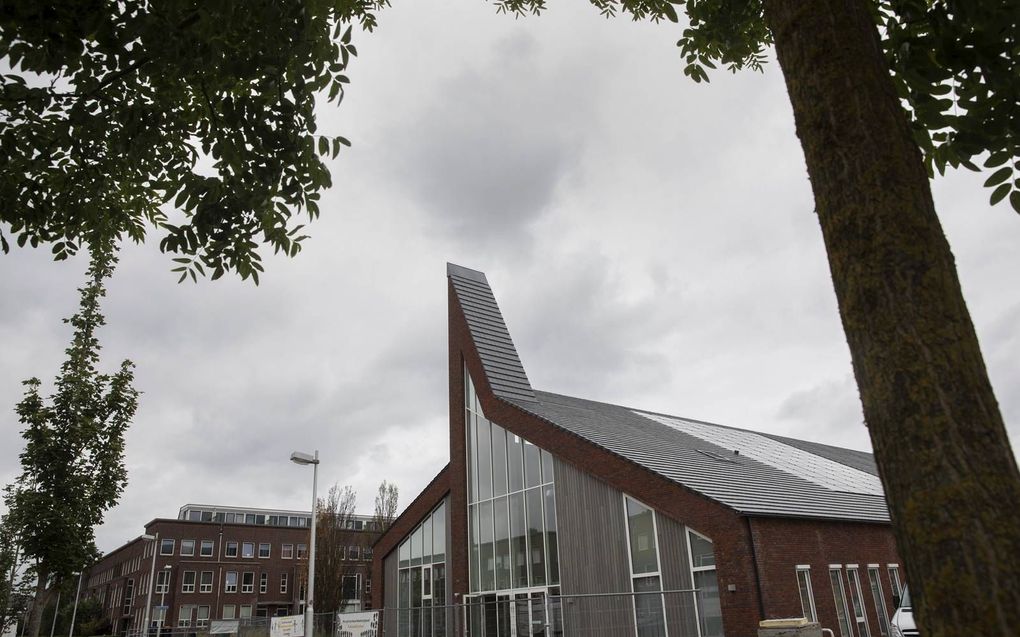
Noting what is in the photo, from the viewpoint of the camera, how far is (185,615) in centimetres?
6031

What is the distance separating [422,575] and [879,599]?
13.8 m

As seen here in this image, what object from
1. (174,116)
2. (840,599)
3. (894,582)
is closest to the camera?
(174,116)

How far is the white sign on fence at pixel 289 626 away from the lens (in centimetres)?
1975

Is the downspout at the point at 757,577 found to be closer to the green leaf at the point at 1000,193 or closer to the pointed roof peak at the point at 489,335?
the pointed roof peak at the point at 489,335

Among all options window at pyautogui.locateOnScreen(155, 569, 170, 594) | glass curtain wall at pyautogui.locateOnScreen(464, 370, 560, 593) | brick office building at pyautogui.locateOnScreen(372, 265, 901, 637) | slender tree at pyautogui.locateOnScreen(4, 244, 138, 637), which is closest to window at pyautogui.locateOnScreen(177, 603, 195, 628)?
window at pyautogui.locateOnScreen(155, 569, 170, 594)

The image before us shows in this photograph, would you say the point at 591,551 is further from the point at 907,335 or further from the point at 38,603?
the point at 907,335

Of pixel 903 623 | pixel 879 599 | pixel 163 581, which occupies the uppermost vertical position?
pixel 163 581

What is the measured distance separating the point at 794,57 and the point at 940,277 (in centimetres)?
109

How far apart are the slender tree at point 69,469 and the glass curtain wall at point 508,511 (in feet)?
33.8

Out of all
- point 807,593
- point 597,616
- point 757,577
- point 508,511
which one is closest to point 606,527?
point 597,616

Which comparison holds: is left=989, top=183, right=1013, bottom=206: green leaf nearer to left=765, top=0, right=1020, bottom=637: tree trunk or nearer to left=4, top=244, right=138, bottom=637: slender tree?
left=765, top=0, right=1020, bottom=637: tree trunk

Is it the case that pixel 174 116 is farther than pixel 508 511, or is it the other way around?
pixel 508 511

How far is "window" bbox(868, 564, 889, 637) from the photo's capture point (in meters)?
16.7

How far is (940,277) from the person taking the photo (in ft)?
7.18
